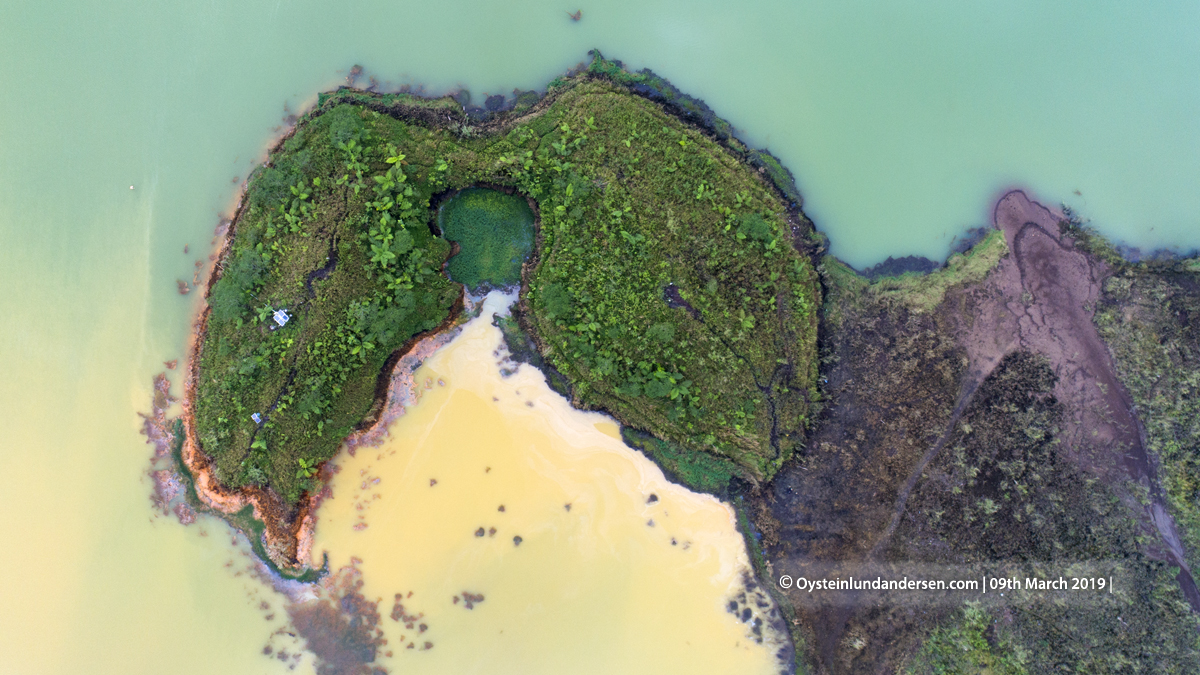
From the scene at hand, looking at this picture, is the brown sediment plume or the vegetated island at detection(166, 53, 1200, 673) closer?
the vegetated island at detection(166, 53, 1200, 673)

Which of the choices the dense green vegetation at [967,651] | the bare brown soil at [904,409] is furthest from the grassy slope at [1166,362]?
the dense green vegetation at [967,651]

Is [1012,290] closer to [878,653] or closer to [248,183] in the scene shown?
[878,653]

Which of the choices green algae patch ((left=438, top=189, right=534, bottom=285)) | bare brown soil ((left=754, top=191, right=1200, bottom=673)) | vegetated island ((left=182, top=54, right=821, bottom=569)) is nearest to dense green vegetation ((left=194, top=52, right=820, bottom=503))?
vegetated island ((left=182, top=54, right=821, bottom=569))

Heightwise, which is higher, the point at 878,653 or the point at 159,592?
the point at 878,653

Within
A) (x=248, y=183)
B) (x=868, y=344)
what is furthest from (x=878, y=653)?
(x=248, y=183)

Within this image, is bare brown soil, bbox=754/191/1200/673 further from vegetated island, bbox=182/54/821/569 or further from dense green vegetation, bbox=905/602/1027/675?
vegetated island, bbox=182/54/821/569

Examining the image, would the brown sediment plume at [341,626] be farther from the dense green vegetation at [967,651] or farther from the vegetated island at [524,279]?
the dense green vegetation at [967,651]
